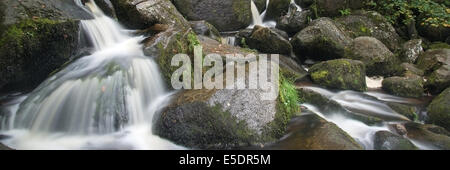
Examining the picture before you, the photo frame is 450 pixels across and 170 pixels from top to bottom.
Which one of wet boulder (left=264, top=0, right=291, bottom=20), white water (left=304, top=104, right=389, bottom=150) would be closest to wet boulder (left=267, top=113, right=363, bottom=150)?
white water (left=304, top=104, right=389, bottom=150)

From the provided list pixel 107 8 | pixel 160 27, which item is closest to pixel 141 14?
pixel 160 27

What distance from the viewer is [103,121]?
4.42 m

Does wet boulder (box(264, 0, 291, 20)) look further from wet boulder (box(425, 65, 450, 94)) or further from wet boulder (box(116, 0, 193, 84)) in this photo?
wet boulder (box(425, 65, 450, 94))

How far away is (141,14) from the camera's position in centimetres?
650

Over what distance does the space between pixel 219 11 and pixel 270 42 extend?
214 centimetres

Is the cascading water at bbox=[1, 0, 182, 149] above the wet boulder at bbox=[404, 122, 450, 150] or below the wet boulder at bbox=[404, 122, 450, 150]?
above

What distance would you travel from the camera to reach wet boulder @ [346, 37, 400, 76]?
326 inches

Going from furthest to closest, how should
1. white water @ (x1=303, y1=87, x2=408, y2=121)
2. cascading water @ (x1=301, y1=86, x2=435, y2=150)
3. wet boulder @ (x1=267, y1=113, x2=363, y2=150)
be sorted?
1. white water @ (x1=303, y1=87, x2=408, y2=121)
2. cascading water @ (x1=301, y1=86, x2=435, y2=150)
3. wet boulder @ (x1=267, y1=113, x2=363, y2=150)

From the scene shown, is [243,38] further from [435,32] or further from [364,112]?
[435,32]

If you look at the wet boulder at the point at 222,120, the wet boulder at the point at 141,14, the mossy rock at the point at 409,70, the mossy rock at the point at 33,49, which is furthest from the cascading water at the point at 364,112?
the mossy rock at the point at 33,49

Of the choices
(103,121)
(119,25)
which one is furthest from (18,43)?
(119,25)

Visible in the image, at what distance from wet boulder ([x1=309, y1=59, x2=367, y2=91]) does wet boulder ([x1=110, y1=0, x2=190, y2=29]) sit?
3.14 m
